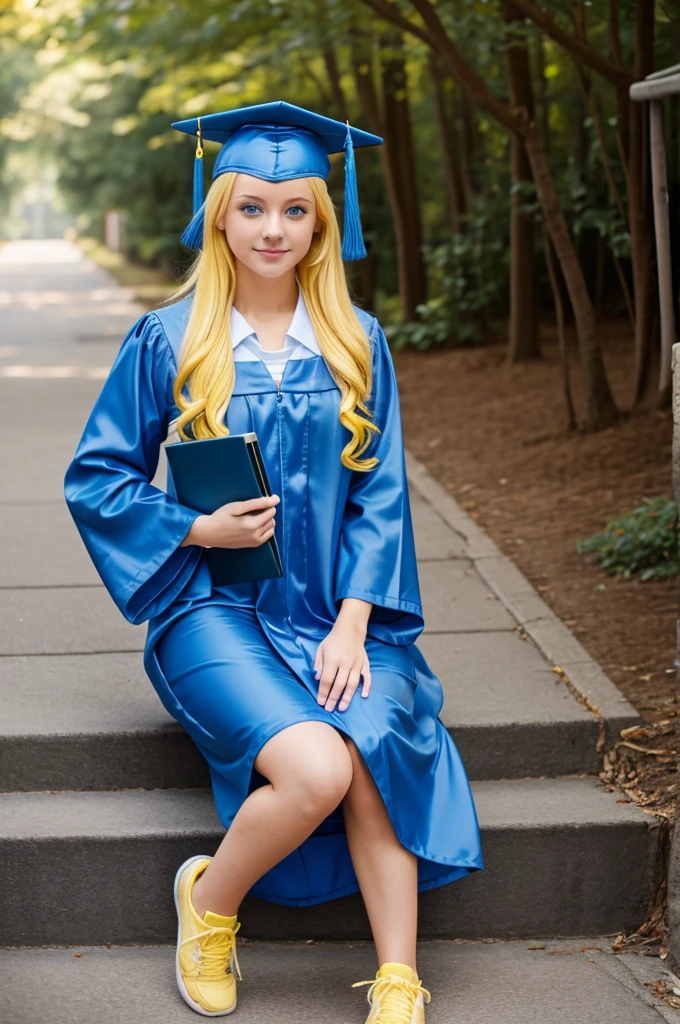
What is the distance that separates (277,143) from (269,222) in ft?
0.61

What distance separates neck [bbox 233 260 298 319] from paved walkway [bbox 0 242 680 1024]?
1.16m

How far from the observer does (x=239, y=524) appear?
2.99 metres

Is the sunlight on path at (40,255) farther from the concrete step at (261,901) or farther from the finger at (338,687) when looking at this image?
the finger at (338,687)

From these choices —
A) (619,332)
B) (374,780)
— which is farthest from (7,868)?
(619,332)

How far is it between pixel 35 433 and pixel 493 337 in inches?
183

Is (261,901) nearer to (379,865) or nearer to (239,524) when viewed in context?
(379,865)

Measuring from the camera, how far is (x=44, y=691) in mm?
3795

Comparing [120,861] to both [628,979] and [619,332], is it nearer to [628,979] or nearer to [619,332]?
[628,979]

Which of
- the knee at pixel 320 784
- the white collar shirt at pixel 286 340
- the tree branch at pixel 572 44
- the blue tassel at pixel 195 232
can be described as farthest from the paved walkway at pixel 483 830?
the tree branch at pixel 572 44

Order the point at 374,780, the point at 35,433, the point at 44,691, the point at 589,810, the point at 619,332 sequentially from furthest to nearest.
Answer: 1. the point at 619,332
2. the point at 35,433
3. the point at 44,691
4. the point at 589,810
5. the point at 374,780

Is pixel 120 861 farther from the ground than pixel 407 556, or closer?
closer

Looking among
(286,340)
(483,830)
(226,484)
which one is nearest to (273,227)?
(286,340)

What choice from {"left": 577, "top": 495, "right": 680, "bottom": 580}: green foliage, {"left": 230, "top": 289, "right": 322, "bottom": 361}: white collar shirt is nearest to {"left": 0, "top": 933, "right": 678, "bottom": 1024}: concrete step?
Answer: {"left": 230, "top": 289, "right": 322, "bottom": 361}: white collar shirt

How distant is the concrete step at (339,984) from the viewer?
2.90 metres
